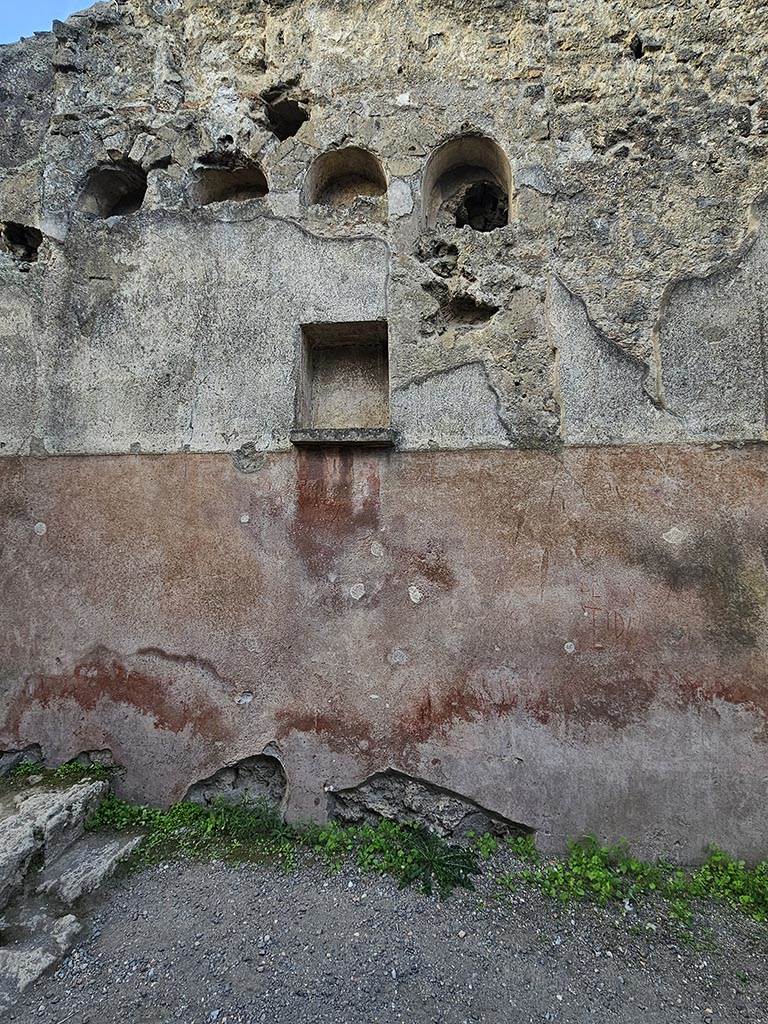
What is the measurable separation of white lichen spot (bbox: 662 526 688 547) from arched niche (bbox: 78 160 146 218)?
12.7 feet

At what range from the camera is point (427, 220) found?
3320mm

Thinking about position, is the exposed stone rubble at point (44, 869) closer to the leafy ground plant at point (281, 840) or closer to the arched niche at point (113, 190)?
the leafy ground plant at point (281, 840)

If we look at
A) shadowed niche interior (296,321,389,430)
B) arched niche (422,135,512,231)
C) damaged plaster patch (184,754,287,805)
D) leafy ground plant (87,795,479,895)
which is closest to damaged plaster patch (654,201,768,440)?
arched niche (422,135,512,231)

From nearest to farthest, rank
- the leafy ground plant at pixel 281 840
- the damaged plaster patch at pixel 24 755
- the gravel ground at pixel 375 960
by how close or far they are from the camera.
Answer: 1. the gravel ground at pixel 375 960
2. the leafy ground plant at pixel 281 840
3. the damaged plaster patch at pixel 24 755

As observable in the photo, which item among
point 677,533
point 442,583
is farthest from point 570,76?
point 442,583

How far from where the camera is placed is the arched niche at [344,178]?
3.31 metres

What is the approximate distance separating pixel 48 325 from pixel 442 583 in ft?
9.54

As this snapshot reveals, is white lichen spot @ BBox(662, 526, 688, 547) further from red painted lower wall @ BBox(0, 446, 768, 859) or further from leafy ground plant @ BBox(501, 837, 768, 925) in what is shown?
leafy ground plant @ BBox(501, 837, 768, 925)

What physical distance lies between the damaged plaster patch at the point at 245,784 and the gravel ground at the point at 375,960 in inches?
16.4

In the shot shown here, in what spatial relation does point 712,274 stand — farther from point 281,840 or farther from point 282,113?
point 281,840

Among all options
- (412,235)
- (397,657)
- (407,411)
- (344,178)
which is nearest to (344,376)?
(407,411)

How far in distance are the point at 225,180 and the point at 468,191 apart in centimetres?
161

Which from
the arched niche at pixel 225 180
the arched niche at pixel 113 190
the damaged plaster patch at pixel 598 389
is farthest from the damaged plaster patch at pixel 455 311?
the arched niche at pixel 113 190

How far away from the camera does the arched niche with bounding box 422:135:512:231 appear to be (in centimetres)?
333
